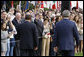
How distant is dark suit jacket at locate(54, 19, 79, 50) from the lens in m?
8.82

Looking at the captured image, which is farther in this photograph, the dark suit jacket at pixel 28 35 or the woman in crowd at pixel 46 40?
the woman in crowd at pixel 46 40

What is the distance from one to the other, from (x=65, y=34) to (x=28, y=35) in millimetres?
1540

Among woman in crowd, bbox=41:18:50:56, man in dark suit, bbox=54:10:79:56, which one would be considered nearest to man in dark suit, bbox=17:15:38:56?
man in dark suit, bbox=54:10:79:56

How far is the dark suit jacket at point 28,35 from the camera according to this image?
9.87 meters

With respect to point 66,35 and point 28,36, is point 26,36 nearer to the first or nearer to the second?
point 28,36

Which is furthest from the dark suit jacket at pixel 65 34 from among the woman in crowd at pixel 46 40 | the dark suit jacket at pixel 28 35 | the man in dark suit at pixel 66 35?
the woman in crowd at pixel 46 40

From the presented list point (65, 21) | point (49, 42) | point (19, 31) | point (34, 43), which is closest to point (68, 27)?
point (65, 21)

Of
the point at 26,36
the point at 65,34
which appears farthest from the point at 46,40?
the point at 65,34

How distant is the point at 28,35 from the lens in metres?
9.89

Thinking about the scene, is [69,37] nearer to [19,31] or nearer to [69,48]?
[69,48]

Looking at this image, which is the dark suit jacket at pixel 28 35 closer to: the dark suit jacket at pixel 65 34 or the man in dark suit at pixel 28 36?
the man in dark suit at pixel 28 36

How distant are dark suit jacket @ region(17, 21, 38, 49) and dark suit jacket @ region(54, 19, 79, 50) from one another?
117 centimetres

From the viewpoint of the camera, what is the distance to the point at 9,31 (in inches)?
422

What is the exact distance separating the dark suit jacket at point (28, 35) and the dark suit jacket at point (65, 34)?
117cm
